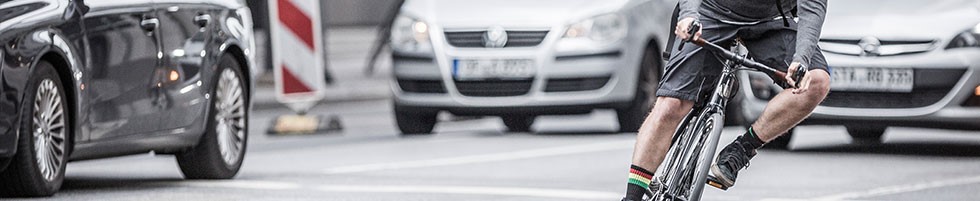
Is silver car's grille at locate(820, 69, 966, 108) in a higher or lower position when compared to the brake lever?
higher

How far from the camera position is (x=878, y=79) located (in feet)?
41.3

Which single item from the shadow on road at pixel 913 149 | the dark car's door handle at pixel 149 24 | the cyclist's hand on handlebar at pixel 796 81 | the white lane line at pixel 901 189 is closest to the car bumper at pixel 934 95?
the shadow on road at pixel 913 149

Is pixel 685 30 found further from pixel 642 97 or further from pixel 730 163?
pixel 642 97

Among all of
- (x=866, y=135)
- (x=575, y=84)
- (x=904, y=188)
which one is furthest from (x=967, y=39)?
(x=575, y=84)

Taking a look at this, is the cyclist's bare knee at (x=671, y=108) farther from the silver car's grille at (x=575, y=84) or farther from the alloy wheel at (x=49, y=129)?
the silver car's grille at (x=575, y=84)

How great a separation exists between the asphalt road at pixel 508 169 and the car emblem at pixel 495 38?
61 centimetres

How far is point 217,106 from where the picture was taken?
10.5 meters

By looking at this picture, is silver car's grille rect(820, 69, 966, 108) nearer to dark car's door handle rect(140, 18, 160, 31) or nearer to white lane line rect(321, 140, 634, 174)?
white lane line rect(321, 140, 634, 174)

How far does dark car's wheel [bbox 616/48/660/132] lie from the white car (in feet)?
0.28

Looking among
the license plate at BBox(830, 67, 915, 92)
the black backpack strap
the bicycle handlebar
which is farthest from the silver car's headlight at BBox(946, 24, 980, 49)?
the bicycle handlebar

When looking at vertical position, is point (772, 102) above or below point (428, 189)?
above

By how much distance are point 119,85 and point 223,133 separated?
1.28 metres

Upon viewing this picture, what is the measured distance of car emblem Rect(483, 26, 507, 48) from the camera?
1482 cm

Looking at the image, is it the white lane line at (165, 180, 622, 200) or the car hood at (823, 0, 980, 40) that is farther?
the car hood at (823, 0, 980, 40)
